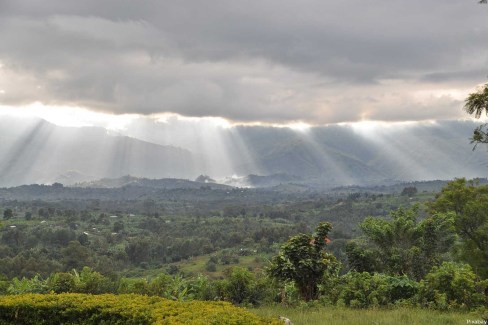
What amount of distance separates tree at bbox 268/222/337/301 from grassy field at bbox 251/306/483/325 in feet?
7.34

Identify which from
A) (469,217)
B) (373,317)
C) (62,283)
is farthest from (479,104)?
(469,217)

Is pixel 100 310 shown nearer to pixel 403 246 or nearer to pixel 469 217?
pixel 403 246

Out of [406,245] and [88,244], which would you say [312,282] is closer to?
[406,245]

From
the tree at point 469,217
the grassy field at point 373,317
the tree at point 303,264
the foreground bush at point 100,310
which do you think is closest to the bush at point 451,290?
the grassy field at point 373,317

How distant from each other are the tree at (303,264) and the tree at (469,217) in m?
19.8

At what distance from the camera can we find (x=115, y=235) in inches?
6191

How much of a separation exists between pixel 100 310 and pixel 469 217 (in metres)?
33.8

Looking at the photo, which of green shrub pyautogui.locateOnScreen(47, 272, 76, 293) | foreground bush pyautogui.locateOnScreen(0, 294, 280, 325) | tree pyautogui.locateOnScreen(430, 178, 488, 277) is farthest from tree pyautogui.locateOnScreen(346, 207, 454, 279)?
green shrub pyautogui.locateOnScreen(47, 272, 76, 293)

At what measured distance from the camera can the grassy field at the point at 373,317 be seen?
562 inches

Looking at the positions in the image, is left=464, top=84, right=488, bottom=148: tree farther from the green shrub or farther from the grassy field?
the green shrub

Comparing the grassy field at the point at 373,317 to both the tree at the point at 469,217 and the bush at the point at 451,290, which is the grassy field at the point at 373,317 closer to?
the bush at the point at 451,290

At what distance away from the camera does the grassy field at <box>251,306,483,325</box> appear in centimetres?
1428

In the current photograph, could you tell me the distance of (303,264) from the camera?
1905cm

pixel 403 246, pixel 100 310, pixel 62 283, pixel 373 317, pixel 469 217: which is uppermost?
pixel 469 217
